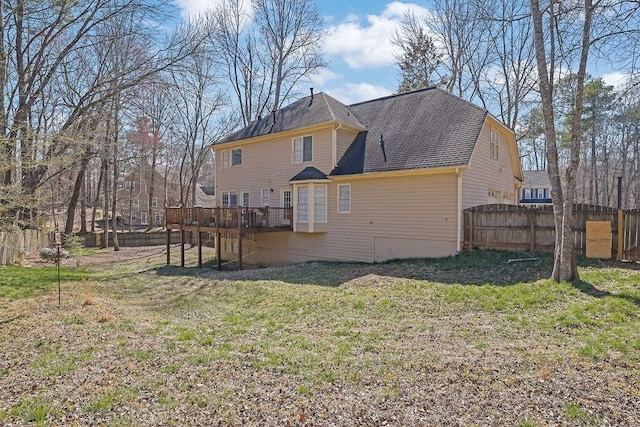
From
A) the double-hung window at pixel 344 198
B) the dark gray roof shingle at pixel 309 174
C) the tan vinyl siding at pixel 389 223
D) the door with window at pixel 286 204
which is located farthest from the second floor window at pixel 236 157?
the double-hung window at pixel 344 198

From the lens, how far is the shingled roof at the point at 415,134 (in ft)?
43.6

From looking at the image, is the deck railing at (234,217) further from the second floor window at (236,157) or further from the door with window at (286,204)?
the second floor window at (236,157)

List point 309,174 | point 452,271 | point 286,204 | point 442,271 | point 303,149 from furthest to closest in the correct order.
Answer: point 286,204 → point 303,149 → point 309,174 → point 442,271 → point 452,271

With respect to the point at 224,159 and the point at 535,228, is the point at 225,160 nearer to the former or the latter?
the point at 224,159

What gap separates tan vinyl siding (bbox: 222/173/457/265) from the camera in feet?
42.9

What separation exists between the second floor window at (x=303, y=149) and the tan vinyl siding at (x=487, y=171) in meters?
6.57

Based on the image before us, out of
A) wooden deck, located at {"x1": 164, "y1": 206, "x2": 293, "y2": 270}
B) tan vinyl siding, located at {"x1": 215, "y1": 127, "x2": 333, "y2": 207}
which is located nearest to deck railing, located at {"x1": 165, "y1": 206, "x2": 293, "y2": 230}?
wooden deck, located at {"x1": 164, "y1": 206, "x2": 293, "y2": 270}

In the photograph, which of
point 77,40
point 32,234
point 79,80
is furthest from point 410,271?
point 32,234

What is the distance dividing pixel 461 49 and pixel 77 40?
20.5 m

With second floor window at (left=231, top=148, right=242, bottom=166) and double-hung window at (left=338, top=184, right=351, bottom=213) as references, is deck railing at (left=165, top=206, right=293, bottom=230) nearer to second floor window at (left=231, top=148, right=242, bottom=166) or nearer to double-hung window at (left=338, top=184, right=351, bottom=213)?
double-hung window at (left=338, top=184, right=351, bottom=213)

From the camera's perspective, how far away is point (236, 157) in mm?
20234

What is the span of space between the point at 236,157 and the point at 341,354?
16.3m

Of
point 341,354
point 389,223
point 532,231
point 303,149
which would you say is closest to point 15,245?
point 303,149

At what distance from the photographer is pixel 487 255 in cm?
1203
